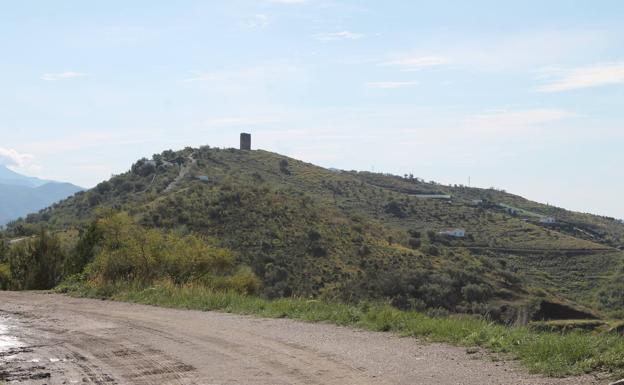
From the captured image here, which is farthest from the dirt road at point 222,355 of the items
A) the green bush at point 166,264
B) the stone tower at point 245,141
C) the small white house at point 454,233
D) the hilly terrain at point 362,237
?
the stone tower at point 245,141

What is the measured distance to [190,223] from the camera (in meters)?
49.6

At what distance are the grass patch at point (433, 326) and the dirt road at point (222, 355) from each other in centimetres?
39

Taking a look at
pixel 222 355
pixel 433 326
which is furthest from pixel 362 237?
pixel 222 355

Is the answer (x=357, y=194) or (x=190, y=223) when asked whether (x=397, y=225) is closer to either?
(x=357, y=194)

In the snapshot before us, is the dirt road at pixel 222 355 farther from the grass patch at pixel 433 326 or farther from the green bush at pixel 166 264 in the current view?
the green bush at pixel 166 264

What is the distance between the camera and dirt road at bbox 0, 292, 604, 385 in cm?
847

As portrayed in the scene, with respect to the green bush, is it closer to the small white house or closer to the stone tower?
the small white house

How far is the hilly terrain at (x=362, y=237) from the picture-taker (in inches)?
1384

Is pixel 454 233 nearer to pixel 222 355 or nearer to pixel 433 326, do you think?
pixel 433 326

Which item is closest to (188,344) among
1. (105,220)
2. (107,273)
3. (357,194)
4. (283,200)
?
(107,273)

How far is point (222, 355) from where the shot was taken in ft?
32.5

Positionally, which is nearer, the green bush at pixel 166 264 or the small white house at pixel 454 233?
the green bush at pixel 166 264

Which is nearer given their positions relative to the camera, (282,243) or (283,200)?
(282,243)

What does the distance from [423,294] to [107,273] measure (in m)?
15.3
